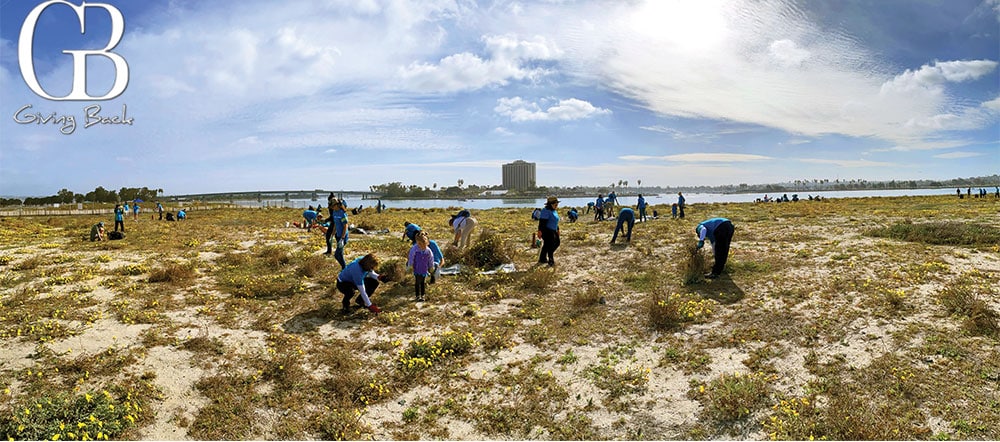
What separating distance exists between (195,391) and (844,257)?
630 inches

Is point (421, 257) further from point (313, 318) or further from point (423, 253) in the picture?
point (313, 318)

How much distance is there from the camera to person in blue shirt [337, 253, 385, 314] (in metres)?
9.28

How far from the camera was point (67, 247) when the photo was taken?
19234 mm

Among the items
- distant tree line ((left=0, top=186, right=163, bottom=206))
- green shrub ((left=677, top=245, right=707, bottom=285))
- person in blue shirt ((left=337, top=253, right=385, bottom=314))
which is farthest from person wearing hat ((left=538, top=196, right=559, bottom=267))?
distant tree line ((left=0, top=186, right=163, bottom=206))

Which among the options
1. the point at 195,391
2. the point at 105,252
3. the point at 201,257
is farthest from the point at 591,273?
the point at 105,252

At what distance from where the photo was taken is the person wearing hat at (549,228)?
14.0 m

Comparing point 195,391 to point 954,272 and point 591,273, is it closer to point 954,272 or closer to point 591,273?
point 591,273

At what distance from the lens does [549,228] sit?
14211 millimetres

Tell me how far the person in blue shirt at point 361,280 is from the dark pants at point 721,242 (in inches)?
339

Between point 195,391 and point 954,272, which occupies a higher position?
point 954,272

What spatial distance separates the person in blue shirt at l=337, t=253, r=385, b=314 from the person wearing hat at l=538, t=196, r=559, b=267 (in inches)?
239

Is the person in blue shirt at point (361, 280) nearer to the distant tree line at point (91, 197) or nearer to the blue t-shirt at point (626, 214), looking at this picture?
the blue t-shirt at point (626, 214)

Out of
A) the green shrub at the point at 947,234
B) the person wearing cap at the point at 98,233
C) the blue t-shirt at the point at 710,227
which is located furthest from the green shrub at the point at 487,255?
the person wearing cap at the point at 98,233

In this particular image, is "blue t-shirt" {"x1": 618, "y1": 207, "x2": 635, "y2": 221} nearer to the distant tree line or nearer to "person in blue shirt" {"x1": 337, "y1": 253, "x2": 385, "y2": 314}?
"person in blue shirt" {"x1": 337, "y1": 253, "x2": 385, "y2": 314}
